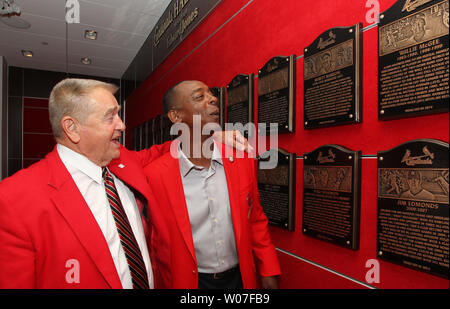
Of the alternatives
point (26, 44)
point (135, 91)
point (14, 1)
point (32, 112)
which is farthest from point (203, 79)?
point (32, 112)

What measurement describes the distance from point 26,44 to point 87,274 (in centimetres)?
637

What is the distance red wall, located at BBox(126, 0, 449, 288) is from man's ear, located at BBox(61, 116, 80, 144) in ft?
4.09

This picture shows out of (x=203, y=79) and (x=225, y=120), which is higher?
(x=203, y=79)

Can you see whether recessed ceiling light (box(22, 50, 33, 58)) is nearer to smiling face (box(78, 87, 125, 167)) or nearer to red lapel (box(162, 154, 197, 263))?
smiling face (box(78, 87, 125, 167))

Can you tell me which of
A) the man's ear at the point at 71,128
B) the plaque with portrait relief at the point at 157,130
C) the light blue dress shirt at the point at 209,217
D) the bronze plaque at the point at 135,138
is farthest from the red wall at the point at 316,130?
the bronze plaque at the point at 135,138

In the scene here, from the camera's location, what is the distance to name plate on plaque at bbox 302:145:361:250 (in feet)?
4.48

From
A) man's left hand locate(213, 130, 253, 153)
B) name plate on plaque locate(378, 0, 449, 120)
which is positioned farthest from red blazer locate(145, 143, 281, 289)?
name plate on plaque locate(378, 0, 449, 120)

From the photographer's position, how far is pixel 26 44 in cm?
573

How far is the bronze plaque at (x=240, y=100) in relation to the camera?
87.0 inches

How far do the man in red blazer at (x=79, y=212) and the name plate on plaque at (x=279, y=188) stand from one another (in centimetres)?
78

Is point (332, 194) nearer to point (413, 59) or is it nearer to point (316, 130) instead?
point (316, 130)

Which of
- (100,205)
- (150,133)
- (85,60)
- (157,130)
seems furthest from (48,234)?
(85,60)

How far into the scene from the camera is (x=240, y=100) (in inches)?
92.1
